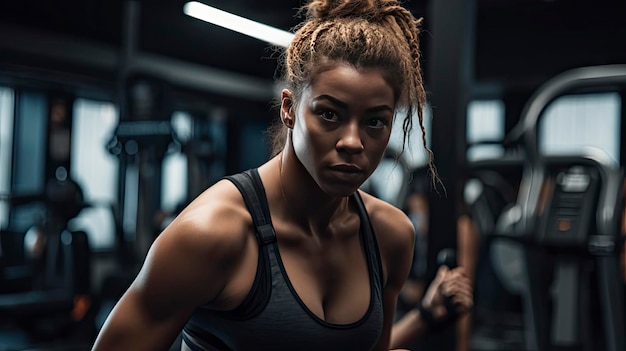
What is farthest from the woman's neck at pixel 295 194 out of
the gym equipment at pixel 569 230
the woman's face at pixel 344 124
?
the gym equipment at pixel 569 230

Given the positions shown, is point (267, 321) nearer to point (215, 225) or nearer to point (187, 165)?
point (215, 225)

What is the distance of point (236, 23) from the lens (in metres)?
1.79

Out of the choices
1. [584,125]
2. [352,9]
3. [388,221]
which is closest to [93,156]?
[388,221]

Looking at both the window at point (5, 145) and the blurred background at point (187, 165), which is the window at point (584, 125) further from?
the window at point (5, 145)

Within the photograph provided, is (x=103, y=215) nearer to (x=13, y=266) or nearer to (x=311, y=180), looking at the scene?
(x=13, y=266)

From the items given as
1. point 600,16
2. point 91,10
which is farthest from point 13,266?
point 600,16

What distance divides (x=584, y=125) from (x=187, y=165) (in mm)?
4617

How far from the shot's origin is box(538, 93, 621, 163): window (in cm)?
636

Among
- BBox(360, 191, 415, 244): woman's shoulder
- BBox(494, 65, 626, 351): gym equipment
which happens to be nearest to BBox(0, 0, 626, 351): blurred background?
BBox(494, 65, 626, 351): gym equipment

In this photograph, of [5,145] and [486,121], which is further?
[486,121]

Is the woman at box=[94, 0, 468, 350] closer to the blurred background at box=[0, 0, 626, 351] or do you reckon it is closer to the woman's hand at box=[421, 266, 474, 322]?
the blurred background at box=[0, 0, 626, 351]

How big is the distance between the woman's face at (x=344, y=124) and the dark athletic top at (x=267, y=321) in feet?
0.47

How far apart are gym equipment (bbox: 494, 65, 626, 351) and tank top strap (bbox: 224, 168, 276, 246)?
2253 mm

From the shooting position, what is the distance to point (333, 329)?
1214 mm
